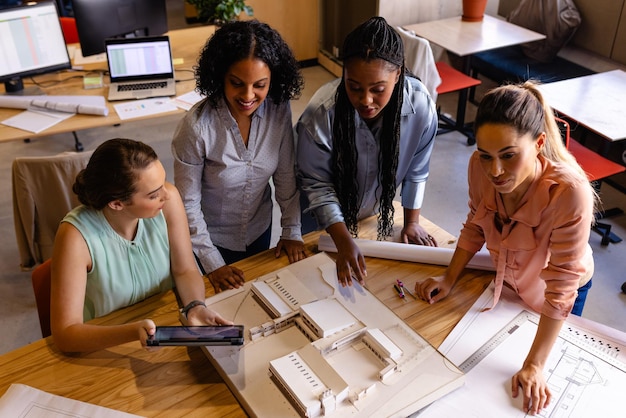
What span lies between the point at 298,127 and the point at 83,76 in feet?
7.07

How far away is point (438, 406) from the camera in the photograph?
1241 millimetres

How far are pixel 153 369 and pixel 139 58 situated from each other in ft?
7.68

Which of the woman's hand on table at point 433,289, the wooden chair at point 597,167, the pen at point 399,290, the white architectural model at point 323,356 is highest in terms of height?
the white architectural model at point 323,356

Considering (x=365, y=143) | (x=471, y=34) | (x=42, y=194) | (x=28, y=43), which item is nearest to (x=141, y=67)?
(x=28, y=43)

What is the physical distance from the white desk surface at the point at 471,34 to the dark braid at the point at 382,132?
2339mm

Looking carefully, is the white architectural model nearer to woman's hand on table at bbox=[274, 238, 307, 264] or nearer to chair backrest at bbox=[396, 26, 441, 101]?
woman's hand on table at bbox=[274, 238, 307, 264]

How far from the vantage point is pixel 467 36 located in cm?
407

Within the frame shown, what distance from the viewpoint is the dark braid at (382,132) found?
1484mm

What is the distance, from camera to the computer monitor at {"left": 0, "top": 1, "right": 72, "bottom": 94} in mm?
3055

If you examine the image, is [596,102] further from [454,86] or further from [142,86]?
[142,86]

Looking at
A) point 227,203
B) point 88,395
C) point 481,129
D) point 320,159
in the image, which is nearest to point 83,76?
point 227,203

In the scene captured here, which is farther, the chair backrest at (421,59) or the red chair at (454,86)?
the red chair at (454,86)

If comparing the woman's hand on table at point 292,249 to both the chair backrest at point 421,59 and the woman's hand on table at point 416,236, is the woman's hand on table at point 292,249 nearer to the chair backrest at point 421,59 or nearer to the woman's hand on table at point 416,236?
the woman's hand on table at point 416,236

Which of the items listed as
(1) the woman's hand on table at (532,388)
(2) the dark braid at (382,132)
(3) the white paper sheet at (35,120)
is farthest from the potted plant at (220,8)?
(1) the woman's hand on table at (532,388)
